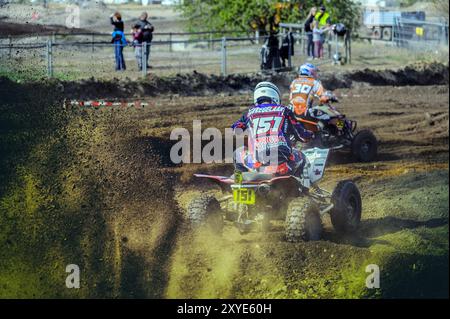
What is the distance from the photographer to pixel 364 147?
43.9 feet

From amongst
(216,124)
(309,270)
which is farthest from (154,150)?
(309,270)

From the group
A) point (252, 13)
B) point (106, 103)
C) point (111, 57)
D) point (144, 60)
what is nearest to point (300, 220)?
point (106, 103)

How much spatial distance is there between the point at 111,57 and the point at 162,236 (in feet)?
38.7

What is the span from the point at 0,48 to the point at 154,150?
278cm

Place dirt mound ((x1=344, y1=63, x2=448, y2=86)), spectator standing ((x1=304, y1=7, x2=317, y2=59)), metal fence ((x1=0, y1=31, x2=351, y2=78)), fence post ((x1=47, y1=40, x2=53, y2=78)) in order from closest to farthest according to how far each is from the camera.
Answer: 1. metal fence ((x1=0, y1=31, x2=351, y2=78))
2. fence post ((x1=47, y1=40, x2=53, y2=78))
3. dirt mound ((x1=344, y1=63, x2=448, y2=86))
4. spectator standing ((x1=304, y1=7, x2=317, y2=59))

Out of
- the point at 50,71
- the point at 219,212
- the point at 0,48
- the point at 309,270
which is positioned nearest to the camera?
the point at 309,270

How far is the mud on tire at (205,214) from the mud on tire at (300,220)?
29.0 inches

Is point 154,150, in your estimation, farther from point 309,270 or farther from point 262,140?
point 309,270

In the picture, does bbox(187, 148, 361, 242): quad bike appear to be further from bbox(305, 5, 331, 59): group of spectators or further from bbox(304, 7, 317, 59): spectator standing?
bbox(304, 7, 317, 59): spectator standing

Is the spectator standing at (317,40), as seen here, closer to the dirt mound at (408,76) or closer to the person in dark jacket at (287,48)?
the person in dark jacket at (287,48)

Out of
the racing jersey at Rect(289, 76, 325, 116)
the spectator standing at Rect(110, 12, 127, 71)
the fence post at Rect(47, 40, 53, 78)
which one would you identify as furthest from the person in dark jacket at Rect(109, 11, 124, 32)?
the racing jersey at Rect(289, 76, 325, 116)

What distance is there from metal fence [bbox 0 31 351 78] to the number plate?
5.64 meters

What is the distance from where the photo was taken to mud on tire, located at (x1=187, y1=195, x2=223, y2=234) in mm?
8609
